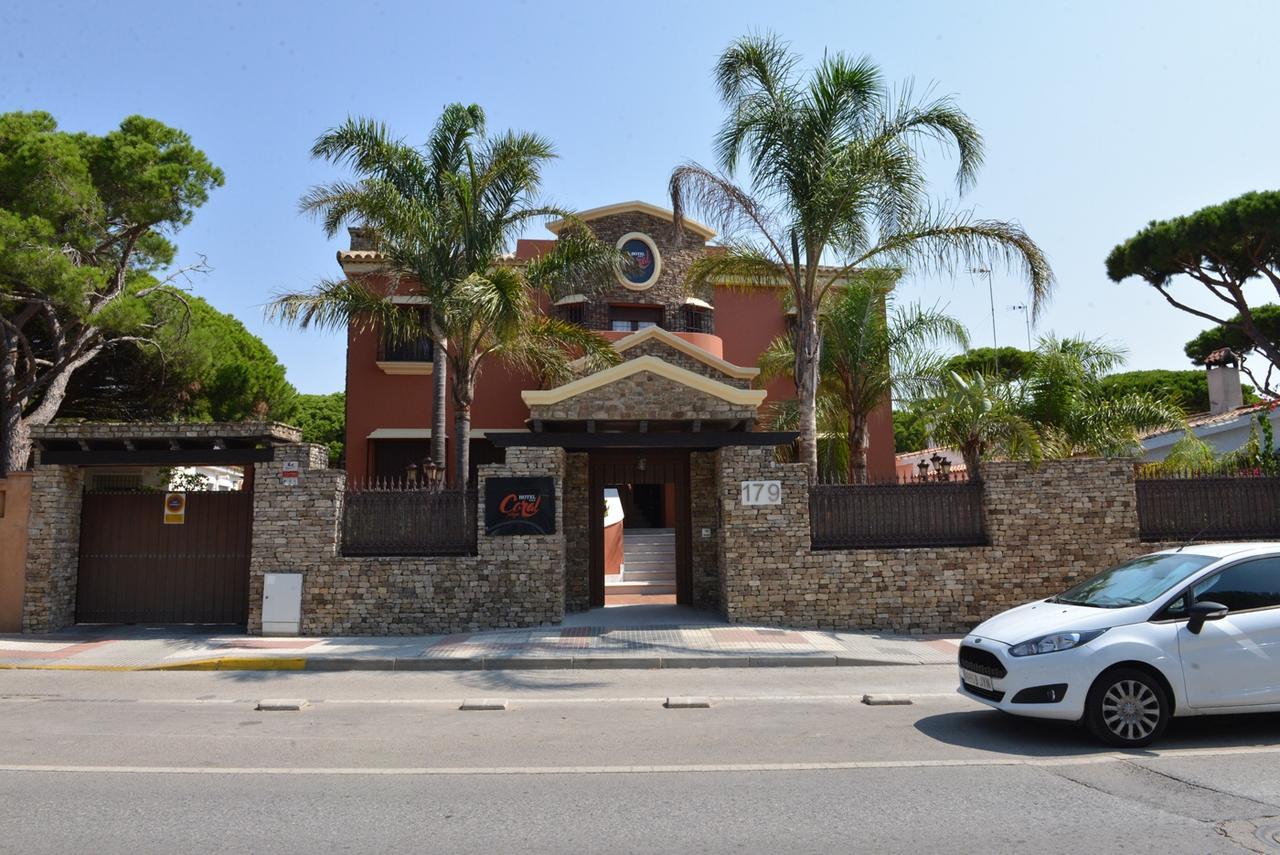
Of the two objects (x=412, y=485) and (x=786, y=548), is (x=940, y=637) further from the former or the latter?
(x=412, y=485)

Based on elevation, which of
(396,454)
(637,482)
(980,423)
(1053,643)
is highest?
(396,454)

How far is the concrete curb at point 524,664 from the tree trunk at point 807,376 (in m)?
3.85

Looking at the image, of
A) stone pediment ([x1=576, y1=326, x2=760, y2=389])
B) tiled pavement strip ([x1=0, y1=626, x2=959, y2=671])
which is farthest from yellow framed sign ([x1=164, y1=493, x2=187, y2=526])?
stone pediment ([x1=576, y1=326, x2=760, y2=389])

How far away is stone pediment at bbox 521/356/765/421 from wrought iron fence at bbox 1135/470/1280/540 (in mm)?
6804

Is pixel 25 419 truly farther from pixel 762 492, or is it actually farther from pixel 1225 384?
pixel 1225 384

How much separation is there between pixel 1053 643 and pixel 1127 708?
682 mm

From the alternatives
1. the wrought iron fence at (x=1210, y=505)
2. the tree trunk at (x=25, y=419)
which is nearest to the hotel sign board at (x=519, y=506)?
the wrought iron fence at (x=1210, y=505)

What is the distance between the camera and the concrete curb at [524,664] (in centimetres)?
1131

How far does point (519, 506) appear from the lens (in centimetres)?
1370

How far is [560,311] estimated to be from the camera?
2247 cm

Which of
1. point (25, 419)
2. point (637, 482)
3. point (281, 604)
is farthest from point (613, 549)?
point (25, 419)

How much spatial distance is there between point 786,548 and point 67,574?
11.6m

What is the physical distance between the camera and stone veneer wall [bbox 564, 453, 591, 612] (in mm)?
15195

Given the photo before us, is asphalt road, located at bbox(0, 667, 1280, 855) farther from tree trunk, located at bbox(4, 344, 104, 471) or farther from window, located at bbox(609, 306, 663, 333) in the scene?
window, located at bbox(609, 306, 663, 333)
